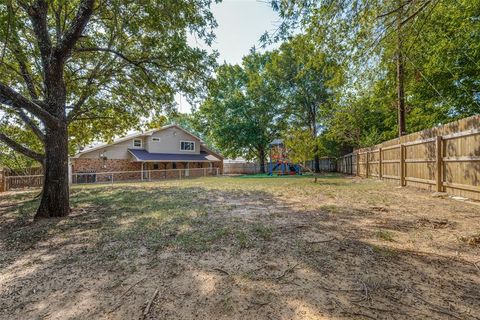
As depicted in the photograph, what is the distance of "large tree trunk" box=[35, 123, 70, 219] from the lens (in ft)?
17.4

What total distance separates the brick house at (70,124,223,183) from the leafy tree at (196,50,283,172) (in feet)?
10.6

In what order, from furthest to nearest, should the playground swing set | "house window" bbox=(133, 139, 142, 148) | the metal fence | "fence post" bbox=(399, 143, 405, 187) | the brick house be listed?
the playground swing set, "house window" bbox=(133, 139, 142, 148), the brick house, the metal fence, "fence post" bbox=(399, 143, 405, 187)

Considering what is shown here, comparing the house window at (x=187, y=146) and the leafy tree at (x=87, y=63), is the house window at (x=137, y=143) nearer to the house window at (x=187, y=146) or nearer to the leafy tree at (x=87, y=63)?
the house window at (x=187, y=146)

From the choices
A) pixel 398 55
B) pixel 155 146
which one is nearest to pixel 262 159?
pixel 155 146

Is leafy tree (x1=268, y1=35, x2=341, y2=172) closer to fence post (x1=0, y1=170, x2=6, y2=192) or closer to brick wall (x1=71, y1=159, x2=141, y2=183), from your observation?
brick wall (x1=71, y1=159, x2=141, y2=183)

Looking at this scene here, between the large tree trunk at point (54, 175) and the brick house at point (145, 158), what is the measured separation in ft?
44.5

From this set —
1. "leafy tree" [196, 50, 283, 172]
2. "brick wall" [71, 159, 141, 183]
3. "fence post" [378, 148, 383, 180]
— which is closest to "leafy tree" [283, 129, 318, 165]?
"fence post" [378, 148, 383, 180]

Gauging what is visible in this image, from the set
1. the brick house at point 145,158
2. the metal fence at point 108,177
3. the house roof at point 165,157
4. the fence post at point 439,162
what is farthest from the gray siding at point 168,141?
the fence post at point 439,162

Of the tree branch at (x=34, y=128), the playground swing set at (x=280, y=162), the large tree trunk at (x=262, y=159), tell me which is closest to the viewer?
the tree branch at (x=34, y=128)

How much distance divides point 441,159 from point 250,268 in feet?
22.6

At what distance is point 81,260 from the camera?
297 centimetres

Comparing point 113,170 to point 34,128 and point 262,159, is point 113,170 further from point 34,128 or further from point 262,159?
point 262,159

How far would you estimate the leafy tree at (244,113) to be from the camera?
2755cm

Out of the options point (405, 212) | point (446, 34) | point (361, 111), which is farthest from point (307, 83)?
point (405, 212)
